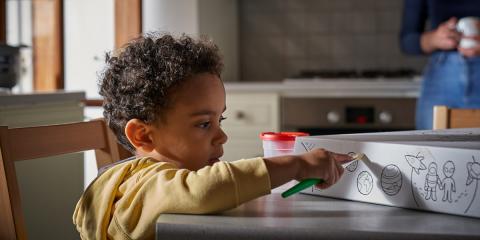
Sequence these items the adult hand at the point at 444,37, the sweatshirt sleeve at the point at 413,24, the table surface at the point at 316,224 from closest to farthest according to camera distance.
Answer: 1. the table surface at the point at 316,224
2. the adult hand at the point at 444,37
3. the sweatshirt sleeve at the point at 413,24

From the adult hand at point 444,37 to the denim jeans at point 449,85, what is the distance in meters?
0.07

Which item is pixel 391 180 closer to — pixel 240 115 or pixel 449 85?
pixel 449 85

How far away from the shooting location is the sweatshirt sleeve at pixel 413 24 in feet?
8.14

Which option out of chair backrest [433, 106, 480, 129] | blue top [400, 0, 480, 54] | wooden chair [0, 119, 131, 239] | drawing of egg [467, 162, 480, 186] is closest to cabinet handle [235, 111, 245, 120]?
blue top [400, 0, 480, 54]

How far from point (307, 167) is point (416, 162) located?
131mm

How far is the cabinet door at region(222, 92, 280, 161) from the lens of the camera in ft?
9.20

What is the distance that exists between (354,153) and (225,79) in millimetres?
2417

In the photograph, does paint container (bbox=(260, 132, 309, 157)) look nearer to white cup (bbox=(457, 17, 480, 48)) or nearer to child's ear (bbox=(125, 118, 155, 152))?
child's ear (bbox=(125, 118, 155, 152))

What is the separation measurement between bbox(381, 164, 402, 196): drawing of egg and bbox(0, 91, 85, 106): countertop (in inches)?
45.4

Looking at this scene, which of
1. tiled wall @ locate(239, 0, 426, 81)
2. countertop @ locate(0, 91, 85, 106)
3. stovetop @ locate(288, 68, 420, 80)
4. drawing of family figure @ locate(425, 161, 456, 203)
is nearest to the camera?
drawing of family figure @ locate(425, 161, 456, 203)

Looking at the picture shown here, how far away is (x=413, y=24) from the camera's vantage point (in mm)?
2502

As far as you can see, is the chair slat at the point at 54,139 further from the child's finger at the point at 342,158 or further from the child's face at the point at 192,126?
the child's finger at the point at 342,158

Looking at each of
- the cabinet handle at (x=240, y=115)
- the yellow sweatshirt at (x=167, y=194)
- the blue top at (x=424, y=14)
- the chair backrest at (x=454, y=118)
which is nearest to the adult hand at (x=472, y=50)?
the blue top at (x=424, y=14)

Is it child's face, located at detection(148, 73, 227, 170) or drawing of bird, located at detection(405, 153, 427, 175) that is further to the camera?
child's face, located at detection(148, 73, 227, 170)
